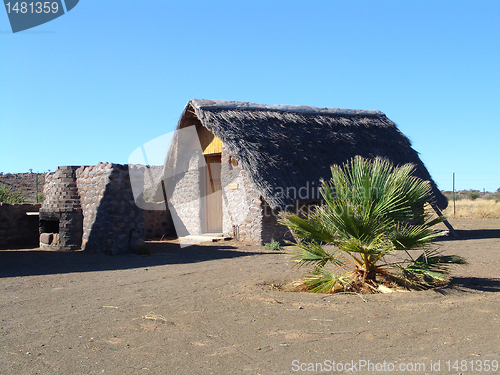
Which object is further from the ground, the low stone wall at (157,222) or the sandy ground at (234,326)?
the low stone wall at (157,222)

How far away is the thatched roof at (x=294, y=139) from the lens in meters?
11.3

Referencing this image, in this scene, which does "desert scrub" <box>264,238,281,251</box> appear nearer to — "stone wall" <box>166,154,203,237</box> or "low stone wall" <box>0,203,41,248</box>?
"stone wall" <box>166,154,203,237</box>

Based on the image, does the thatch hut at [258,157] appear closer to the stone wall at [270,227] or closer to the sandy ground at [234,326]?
the stone wall at [270,227]

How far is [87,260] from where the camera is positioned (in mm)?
9312

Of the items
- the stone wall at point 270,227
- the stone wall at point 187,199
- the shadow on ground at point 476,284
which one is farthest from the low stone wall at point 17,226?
the shadow on ground at point 476,284

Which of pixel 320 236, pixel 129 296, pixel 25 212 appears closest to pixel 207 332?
pixel 129 296

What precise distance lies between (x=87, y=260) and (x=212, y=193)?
5.88 metres

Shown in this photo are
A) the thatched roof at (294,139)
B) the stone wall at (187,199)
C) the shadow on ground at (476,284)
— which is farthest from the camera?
the stone wall at (187,199)

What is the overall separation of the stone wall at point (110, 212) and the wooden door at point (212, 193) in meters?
3.94

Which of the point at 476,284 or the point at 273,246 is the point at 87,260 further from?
the point at 476,284

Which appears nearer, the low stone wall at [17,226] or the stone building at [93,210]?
the stone building at [93,210]

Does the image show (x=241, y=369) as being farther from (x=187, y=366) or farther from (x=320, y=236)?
(x=320, y=236)

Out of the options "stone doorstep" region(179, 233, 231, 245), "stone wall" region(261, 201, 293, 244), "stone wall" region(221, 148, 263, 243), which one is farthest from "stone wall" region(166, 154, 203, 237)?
"stone wall" region(261, 201, 293, 244)

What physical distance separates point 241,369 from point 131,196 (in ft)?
26.3
